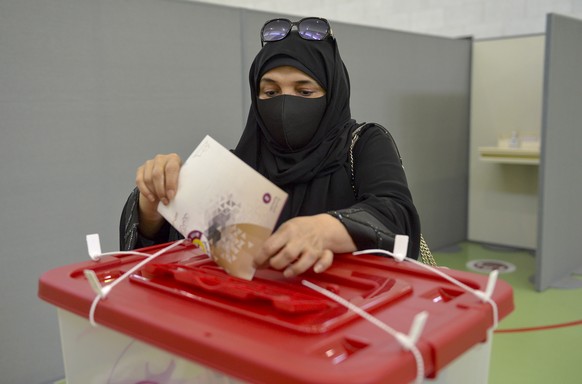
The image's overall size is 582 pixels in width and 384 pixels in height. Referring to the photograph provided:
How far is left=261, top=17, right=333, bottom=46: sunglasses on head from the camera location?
127cm

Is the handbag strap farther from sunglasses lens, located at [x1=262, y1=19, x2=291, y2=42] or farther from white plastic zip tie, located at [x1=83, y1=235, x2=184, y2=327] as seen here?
white plastic zip tie, located at [x1=83, y1=235, x2=184, y2=327]

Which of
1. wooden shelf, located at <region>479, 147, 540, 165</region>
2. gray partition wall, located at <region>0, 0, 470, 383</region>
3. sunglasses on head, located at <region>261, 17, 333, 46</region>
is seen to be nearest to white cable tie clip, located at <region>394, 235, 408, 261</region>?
sunglasses on head, located at <region>261, 17, 333, 46</region>

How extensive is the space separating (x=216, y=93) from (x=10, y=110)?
84 cm

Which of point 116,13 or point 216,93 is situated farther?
Result: point 216,93

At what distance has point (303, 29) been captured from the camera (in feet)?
4.18

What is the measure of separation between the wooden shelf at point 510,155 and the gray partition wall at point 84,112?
6.14 ft

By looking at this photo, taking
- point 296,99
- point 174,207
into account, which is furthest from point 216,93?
point 174,207

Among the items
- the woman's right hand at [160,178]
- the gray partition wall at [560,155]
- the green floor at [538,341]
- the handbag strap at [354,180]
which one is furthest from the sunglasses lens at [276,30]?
the gray partition wall at [560,155]

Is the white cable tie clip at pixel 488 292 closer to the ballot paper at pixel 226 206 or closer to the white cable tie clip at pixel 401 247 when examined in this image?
the white cable tie clip at pixel 401 247

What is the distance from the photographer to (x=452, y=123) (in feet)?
12.9

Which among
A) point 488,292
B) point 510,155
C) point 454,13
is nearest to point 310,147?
point 488,292

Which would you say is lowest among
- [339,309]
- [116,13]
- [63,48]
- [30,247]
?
[30,247]

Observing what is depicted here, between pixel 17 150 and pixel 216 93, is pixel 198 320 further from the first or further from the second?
pixel 216 93

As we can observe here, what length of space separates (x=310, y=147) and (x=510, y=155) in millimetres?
2725
